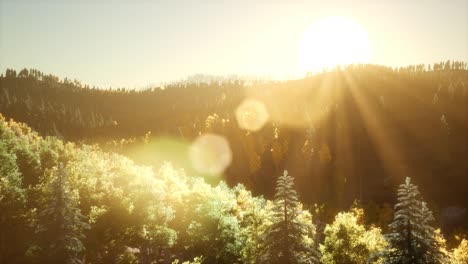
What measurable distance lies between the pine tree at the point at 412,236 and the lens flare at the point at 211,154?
110264 mm

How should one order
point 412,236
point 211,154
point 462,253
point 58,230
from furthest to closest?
point 211,154, point 462,253, point 58,230, point 412,236

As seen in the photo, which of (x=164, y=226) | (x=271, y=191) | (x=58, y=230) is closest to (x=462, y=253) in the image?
(x=164, y=226)

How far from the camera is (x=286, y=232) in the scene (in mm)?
28234

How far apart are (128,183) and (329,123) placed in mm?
109573

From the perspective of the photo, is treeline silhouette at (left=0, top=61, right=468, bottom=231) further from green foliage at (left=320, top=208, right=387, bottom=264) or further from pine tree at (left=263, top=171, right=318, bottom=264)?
pine tree at (left=263, top=171, right=318, bottom=264)

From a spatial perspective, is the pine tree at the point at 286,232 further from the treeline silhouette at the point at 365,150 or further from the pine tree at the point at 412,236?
the treeline silhouette at the point at 365,150

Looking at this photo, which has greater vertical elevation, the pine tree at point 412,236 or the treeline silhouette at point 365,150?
Result: the treeline silhouette at point 365,150

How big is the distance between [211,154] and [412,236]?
409 feet

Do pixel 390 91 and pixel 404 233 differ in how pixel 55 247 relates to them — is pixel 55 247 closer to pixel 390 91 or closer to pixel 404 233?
pixel 404 233

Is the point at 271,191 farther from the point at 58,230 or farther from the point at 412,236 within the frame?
the point at 412,236

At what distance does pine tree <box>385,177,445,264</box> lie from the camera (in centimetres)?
2269

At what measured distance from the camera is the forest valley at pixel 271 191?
33562mm

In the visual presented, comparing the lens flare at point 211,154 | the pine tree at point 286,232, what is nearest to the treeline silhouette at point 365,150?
the lens flare at point 211,154

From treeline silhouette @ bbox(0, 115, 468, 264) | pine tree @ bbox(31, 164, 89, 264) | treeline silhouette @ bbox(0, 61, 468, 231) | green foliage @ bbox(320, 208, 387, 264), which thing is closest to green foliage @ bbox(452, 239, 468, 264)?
treeline silhouette @ bbox(0, 115, 468, 264)
